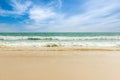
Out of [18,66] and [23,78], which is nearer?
[23,78]

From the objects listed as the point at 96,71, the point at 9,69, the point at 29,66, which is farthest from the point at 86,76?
the point at 9,69

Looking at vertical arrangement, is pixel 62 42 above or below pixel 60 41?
above

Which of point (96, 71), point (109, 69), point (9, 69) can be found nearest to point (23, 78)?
point (9, 69)

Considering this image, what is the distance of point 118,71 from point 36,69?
2215mm

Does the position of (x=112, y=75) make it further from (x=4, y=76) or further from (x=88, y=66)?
(x=4, y=76)

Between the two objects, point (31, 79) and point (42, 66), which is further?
point (42, 66)

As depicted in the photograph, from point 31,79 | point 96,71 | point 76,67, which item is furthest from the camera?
point 76,67

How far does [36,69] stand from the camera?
491 centimetres

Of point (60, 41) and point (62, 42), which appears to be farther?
point (60, 41)

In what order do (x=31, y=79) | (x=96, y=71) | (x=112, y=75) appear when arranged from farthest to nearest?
→ (x=96, y=71) < (x=112, y=75) < (x=31, y=79)

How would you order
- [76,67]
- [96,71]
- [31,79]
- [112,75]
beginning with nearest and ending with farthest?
[31,79], [112,75], [96,71], [76,67]

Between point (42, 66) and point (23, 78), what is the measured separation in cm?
117

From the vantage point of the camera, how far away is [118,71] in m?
4.74

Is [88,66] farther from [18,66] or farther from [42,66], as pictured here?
[18,66]
